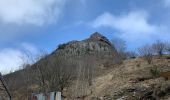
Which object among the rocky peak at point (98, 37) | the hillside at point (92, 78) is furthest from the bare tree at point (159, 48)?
the rocky peak at point (98, 37)

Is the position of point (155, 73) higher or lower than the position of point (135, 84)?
higher

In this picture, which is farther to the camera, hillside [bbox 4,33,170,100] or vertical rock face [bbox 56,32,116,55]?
vertical rock face [bbox 56,32,116,55]

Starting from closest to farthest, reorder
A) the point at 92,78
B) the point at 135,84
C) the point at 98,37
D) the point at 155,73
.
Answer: the point at 135,84 < the point at 155,73 < the point at 92,78 < the point at 98,37

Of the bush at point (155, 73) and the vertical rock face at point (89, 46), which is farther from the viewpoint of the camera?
the vertical rock face at point (89, 46)

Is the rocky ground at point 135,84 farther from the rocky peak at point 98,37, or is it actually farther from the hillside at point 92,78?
the rocky peak at point 98,37

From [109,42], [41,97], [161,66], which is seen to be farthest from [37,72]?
[41,97]

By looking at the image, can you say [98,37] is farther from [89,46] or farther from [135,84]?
[135,84]

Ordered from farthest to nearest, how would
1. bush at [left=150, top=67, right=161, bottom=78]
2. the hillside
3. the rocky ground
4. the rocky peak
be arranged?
the rocky peak < bush at [left=150, top=67, right=161, bottom=78] < the hillside < the rocky ground

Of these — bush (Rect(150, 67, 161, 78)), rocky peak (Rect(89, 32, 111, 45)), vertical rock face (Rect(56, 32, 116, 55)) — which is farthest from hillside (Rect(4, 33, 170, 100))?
rocky peak (Rect(89, 32, 111, 45))

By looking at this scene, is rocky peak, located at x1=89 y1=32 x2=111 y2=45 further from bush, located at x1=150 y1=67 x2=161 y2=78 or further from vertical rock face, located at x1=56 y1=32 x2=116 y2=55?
bush, located at x1=150 y1=67 x2=161 y2=78

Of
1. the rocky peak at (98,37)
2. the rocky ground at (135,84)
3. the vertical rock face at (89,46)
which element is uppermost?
the rocky peak at (98,37)

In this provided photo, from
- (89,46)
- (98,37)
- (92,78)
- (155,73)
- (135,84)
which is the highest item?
(98,37)

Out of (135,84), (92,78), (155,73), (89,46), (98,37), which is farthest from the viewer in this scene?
(98,37)

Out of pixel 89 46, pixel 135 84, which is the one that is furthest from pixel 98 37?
pixel 135 84
